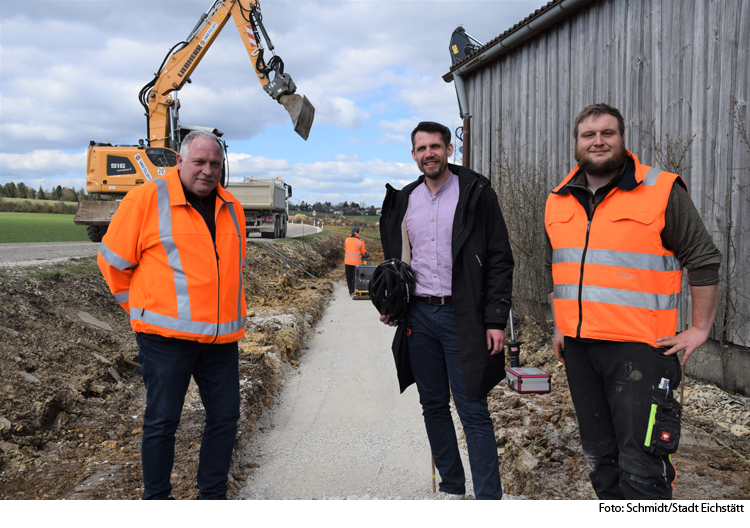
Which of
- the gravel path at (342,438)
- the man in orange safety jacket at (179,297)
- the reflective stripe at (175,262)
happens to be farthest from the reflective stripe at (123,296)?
the gravel path at (342,438)

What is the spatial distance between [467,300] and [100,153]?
41.2 feet

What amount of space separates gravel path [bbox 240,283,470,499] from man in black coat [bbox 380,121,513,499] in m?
0.71

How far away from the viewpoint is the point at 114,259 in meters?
2.45

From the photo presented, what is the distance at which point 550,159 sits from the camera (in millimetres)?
6637

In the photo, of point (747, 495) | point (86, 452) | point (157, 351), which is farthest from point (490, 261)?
point (86, 452)

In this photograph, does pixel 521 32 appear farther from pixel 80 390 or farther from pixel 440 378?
pixel 80 390

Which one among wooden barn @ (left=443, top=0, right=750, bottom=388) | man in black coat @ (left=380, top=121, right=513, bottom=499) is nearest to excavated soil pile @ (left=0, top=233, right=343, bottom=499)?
man in black coat @ (left=380, top=121, right=513, bottom=499)

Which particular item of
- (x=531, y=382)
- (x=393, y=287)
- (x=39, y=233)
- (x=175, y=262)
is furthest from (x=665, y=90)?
(x=39, y=233)

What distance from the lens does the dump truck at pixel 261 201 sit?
20.2 m

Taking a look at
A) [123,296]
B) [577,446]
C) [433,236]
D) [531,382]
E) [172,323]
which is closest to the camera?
[172,323]

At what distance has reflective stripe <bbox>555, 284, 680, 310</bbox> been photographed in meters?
2.07

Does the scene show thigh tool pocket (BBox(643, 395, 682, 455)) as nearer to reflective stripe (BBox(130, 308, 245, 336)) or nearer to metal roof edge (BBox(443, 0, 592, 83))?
reflective stripe (BBox(130, 308, 245, 336))

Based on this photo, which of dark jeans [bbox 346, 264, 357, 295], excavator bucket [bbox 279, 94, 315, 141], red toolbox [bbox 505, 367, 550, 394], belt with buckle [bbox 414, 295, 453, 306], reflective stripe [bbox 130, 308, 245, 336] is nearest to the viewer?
reflective stripe [bbox 130, 308, 245, 336]

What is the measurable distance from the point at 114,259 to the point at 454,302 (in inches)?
69.1
